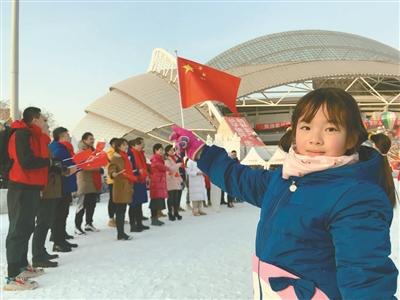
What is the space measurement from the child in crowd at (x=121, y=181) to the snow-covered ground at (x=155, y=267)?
26cm

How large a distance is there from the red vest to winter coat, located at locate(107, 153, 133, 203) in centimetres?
198

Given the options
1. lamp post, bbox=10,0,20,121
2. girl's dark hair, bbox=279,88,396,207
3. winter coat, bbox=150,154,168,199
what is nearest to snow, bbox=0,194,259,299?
winter coat, bbox=150,154,168,199

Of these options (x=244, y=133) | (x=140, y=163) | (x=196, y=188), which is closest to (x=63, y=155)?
(x=140, y=163)

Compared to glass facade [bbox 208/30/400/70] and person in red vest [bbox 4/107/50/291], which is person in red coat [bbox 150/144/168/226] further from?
glass facade [bbox 208/30/400/70]

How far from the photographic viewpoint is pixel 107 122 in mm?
35000

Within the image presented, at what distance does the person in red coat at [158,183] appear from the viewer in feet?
24.3

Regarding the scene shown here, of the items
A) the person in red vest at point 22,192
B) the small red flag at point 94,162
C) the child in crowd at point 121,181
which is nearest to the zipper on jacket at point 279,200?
the person in red vest at point 22,192

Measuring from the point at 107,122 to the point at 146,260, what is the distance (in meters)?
31.6

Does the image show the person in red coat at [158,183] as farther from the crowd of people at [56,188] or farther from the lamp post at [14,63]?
the lamp post at [14,63]

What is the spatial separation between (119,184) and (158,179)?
1795 mm

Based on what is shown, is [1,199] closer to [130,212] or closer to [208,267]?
[130,212]

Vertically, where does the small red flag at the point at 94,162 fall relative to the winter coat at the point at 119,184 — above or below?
above

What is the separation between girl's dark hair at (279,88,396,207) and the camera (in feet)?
3.94

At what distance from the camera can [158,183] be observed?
7.62m
